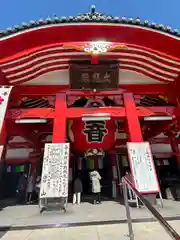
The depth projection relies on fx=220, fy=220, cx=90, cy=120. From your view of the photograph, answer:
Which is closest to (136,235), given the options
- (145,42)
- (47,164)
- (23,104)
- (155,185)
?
(155,185)

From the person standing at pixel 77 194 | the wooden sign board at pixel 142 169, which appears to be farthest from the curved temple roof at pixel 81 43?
the person standing at pixel 77 194

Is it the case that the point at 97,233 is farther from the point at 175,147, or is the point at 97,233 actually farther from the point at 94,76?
the point at 175,147

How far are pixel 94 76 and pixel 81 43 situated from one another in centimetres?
109

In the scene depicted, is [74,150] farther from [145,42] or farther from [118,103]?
[145,42]

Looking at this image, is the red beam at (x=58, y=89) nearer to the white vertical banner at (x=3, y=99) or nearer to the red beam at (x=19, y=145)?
the white vertical banner at (x=3, y=99)

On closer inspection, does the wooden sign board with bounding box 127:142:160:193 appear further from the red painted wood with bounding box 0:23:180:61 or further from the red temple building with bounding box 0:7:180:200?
the red painted wood with bounding box 0:23:180:61

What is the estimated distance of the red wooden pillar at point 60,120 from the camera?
6.19m

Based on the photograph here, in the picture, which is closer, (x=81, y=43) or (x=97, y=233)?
(x=97, y=233)

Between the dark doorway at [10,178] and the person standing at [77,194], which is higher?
the dark doorway at [10,178]

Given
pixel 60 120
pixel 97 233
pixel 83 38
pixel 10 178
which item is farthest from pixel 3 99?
pixel 10 178

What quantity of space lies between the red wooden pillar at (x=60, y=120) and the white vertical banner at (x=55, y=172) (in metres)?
0.30

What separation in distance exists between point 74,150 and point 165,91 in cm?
440

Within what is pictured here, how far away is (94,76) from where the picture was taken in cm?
707

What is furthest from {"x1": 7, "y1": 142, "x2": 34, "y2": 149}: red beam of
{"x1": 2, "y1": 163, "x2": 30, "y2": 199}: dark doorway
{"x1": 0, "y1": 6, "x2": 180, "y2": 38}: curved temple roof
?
{"x1": 0, "y1": 6, "x2": 180, "y2": 38}: curved temple roof
